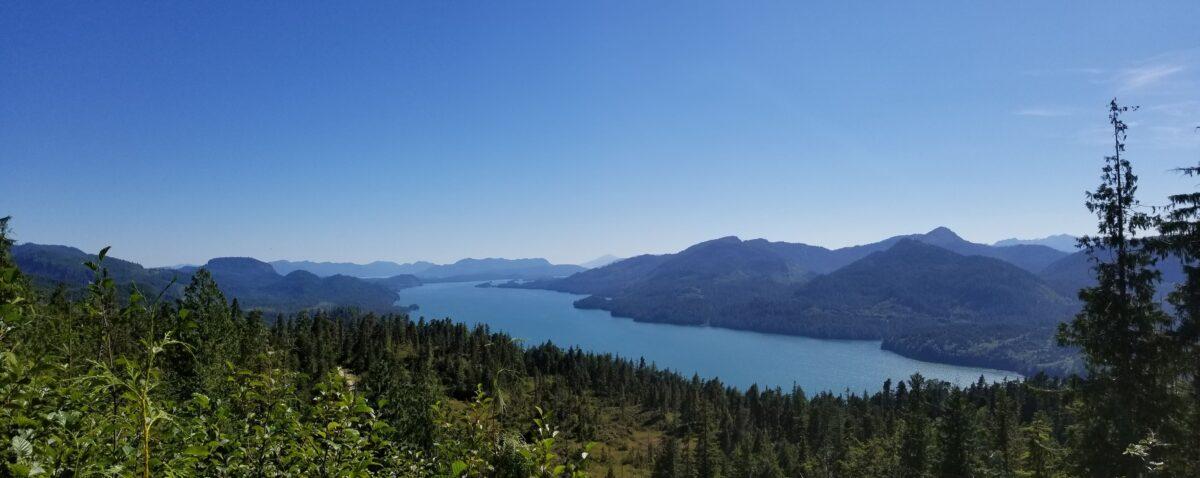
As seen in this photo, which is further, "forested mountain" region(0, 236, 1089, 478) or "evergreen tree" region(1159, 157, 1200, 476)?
"evergreen tree" region(1159, 157, 1200, 476)

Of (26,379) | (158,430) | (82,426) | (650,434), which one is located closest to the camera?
(26,379)

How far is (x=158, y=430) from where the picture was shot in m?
4.36

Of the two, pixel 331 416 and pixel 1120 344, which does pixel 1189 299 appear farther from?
pixel 331 416

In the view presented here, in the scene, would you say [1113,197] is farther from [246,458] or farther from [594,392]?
[594,392]

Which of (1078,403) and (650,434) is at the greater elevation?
(1078,403)

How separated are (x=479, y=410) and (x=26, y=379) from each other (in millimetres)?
3391

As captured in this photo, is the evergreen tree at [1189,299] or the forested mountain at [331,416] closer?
the forested mountain at [331,416]

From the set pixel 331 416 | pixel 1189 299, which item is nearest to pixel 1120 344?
pixel 1189 299

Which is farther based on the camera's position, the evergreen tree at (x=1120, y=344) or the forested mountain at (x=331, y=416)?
the evergreen tree at (x=1120, y=344)

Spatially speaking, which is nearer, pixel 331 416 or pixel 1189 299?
pixel 331 416

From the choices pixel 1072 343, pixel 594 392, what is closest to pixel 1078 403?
pixel 1072 343

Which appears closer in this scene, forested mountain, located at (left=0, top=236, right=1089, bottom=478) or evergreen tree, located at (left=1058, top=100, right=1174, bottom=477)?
forested mountain, located at (left=0, top=236, right=1089, bottom=478)

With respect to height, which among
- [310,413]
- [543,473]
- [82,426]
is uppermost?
[82,426]

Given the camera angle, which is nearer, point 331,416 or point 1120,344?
point 331,416
